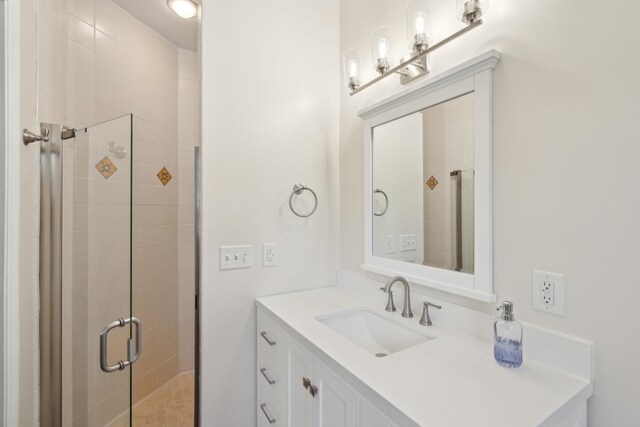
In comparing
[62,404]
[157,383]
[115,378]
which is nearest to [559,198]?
[115,378]

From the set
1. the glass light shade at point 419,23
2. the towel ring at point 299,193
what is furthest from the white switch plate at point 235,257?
the glass light shade at point 419,23

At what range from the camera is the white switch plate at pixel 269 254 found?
5.32ft

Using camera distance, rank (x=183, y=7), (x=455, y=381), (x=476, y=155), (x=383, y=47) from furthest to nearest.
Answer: (x=183, y=7)
(x=383, y=47)
(x=476, y=155)
(x=455, y=381)

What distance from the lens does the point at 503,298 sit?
1023 millimetres

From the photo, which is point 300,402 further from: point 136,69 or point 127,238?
point 136,69

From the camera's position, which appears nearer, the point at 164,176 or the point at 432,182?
the point at 432,182

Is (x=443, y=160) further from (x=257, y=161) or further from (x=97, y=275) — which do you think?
(x=97, y=275)

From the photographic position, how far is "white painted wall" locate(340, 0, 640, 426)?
0.76 metres

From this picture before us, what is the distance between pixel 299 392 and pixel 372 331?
0.42 metres

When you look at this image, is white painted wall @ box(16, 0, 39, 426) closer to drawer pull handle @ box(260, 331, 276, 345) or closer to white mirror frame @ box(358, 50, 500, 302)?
drawer pull handle @ box(260, 331, 276, 345)

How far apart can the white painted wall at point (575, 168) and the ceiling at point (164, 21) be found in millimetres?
2003

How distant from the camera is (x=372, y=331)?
1.39 metres

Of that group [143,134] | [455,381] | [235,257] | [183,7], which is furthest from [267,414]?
[183,7]

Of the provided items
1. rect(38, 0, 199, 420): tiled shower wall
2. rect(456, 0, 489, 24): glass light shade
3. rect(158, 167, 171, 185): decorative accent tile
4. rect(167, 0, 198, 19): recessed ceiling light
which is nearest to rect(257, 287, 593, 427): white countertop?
rect(38, 0, 199, 420): tiled shower wall
